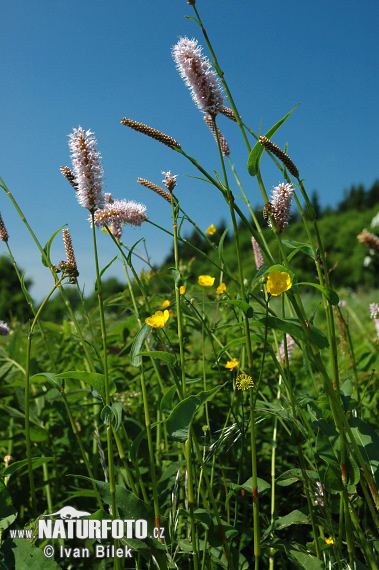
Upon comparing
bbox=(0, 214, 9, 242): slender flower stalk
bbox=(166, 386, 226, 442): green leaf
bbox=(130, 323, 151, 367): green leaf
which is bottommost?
bbox=(166, 386, 226, 442): green leaf

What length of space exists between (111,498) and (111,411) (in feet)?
0.57

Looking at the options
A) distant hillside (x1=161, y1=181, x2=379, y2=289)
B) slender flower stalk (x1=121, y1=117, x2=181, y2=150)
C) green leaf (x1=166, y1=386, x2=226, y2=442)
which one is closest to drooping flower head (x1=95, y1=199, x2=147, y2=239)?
slender flower stalk (x1=121, y1=117, x2=181, y2=150)

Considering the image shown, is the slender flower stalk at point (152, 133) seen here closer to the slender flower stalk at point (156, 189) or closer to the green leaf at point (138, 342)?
the slender flower stalk at point (156, 189)

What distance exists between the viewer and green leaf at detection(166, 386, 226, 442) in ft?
2.45

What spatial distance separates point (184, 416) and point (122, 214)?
0.43 meters

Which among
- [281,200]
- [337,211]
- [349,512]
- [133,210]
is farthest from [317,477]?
[337,211]

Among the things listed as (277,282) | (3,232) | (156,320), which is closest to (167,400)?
(156,320)

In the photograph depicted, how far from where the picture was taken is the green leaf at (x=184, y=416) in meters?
0.75

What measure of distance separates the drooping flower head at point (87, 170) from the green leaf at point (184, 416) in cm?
36

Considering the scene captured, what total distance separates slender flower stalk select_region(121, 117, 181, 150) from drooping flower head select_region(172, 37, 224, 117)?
0.27 ft

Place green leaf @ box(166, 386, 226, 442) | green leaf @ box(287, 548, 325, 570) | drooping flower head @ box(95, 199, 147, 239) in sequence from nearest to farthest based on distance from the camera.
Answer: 1. green leaf @ box(166, 386, 226, 442)
2. green leaf @ box(287, 548, 325, 570)
3. drooping flower head @ box(95, 199, 147, 239)

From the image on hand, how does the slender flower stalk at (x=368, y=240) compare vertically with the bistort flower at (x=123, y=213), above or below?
below

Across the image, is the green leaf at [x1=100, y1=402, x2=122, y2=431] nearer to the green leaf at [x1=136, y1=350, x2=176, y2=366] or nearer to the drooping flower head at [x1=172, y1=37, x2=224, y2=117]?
the green leaf at [x1=136, y1=350, x2=176, y2=366]

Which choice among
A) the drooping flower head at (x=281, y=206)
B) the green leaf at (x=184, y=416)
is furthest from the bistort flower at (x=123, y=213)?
the green leaf at (x=184, y=416)
